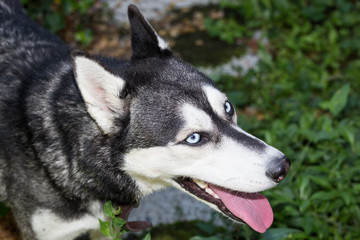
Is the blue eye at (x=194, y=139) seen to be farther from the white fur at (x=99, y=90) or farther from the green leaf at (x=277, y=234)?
the green leaf at (x=277, y=234)

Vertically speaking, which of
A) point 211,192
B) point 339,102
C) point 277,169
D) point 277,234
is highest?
point 277,169

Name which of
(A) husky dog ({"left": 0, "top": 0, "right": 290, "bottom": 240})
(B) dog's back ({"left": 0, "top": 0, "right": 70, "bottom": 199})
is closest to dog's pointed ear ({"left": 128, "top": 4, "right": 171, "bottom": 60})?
(A) husky dog ({"left": 0, "top": 0, "right": 290, "bottom": 240})

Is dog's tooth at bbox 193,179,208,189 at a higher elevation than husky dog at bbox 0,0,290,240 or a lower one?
lower

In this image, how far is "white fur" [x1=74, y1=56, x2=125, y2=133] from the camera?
2924 mm

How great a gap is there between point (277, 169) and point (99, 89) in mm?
1212

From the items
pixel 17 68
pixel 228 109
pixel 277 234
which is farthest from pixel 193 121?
pixel 17 68

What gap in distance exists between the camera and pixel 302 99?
5801 millimetres

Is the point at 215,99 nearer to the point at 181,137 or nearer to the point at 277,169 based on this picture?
the point at 181,137

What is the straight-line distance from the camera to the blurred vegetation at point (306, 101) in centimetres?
414

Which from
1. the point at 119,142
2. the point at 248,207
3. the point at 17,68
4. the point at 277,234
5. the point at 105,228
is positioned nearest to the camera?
the point at 105,228

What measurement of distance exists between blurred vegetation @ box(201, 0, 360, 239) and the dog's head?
0.61m

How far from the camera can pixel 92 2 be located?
7.30 metres

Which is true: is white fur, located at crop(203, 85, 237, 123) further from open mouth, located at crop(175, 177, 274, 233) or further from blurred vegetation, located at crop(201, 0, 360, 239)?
blurred vegetation, located at crop(201, 0, 360, 239)

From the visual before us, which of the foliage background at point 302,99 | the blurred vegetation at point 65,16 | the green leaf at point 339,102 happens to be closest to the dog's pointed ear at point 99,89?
the foliage background at point 302,99
